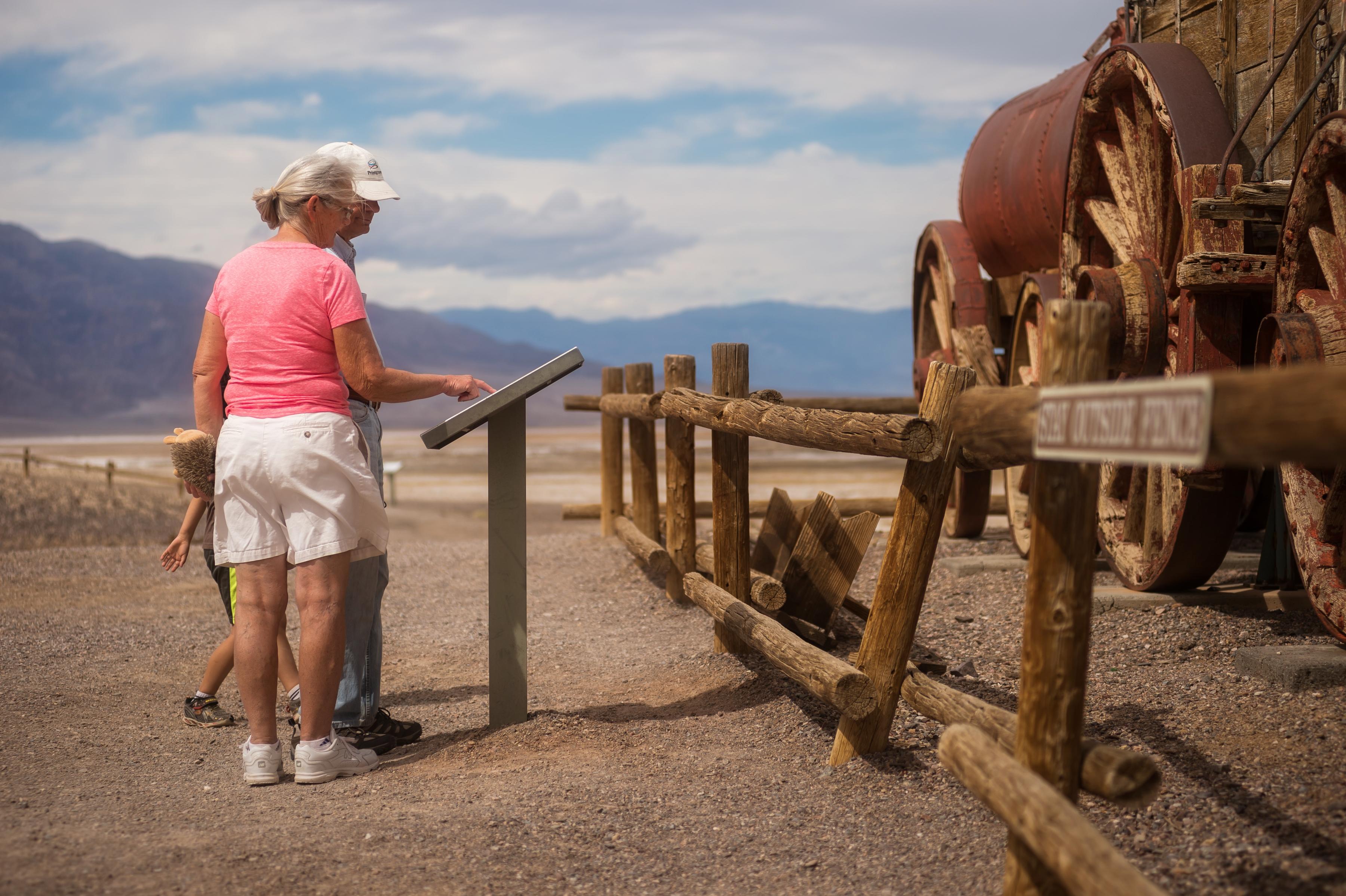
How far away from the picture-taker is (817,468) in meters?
30.9

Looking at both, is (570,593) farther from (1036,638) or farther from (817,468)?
(817,468)

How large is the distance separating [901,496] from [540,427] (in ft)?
300

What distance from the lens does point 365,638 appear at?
3924 mm

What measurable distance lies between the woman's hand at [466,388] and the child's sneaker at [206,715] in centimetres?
166

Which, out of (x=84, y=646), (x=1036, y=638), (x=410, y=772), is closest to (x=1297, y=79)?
(x=1036, y=638)

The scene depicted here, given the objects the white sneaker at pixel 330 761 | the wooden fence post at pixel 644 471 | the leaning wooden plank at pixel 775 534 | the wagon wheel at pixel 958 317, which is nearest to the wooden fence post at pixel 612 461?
the wooden fence post at pixel 644 471

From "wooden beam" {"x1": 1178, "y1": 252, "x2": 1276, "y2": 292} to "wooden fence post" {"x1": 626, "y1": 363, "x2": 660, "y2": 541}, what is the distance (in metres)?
3.81

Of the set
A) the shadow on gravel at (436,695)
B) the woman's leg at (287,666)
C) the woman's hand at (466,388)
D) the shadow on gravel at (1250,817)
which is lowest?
the shadow on gravel at (436,695)

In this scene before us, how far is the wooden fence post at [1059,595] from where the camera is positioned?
7.18 ft

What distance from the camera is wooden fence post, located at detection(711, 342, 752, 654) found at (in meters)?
4.84

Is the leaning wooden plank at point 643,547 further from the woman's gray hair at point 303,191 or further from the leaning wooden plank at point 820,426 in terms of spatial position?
the woman's gray hair at point 303,191

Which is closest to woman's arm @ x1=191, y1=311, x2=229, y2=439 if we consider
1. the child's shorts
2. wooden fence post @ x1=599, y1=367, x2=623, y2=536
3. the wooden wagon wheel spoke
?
the child's shorts

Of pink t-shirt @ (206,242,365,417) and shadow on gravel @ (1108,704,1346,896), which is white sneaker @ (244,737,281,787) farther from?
shadow on gravel @ (1108,704,1346,896)

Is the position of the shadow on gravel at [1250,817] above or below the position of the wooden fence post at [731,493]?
below
